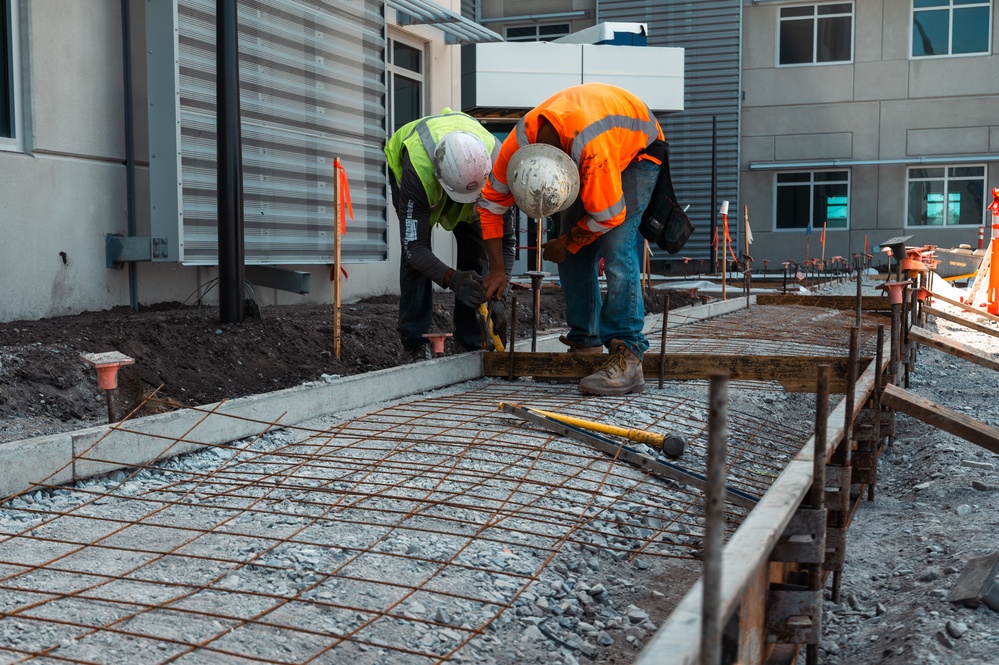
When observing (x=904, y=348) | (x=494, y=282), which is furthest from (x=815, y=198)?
(x=494, y=282)

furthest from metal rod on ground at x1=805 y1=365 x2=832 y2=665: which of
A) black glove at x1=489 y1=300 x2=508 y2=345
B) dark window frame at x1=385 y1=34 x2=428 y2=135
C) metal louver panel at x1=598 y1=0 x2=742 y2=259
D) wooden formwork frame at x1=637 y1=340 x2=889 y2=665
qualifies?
metal louver panel at x1=598 y1=0 x2=742 y2=259

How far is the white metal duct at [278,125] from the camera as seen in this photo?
19.8 ft

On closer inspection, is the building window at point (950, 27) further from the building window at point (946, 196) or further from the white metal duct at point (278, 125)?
the white metal duct at point (278, 125)

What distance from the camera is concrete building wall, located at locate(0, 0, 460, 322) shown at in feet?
17.8

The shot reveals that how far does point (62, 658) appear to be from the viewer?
73.0 inches

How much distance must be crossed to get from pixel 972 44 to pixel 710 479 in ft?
73.8

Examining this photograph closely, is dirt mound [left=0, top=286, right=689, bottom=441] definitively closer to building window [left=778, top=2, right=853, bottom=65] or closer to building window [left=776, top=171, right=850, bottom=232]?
building window [left=776, top=171, right=850, bottom=232]

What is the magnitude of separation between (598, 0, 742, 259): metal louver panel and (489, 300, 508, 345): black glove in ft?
53.3

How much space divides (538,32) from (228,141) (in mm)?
18202

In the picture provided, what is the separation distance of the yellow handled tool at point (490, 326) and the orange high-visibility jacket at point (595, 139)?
103 cm

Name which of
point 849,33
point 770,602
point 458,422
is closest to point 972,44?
point 849,33

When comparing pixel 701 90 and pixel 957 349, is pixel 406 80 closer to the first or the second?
pixel 957 349

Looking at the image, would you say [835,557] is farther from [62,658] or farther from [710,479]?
[62,658]

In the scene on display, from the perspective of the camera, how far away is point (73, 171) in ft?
18.9
